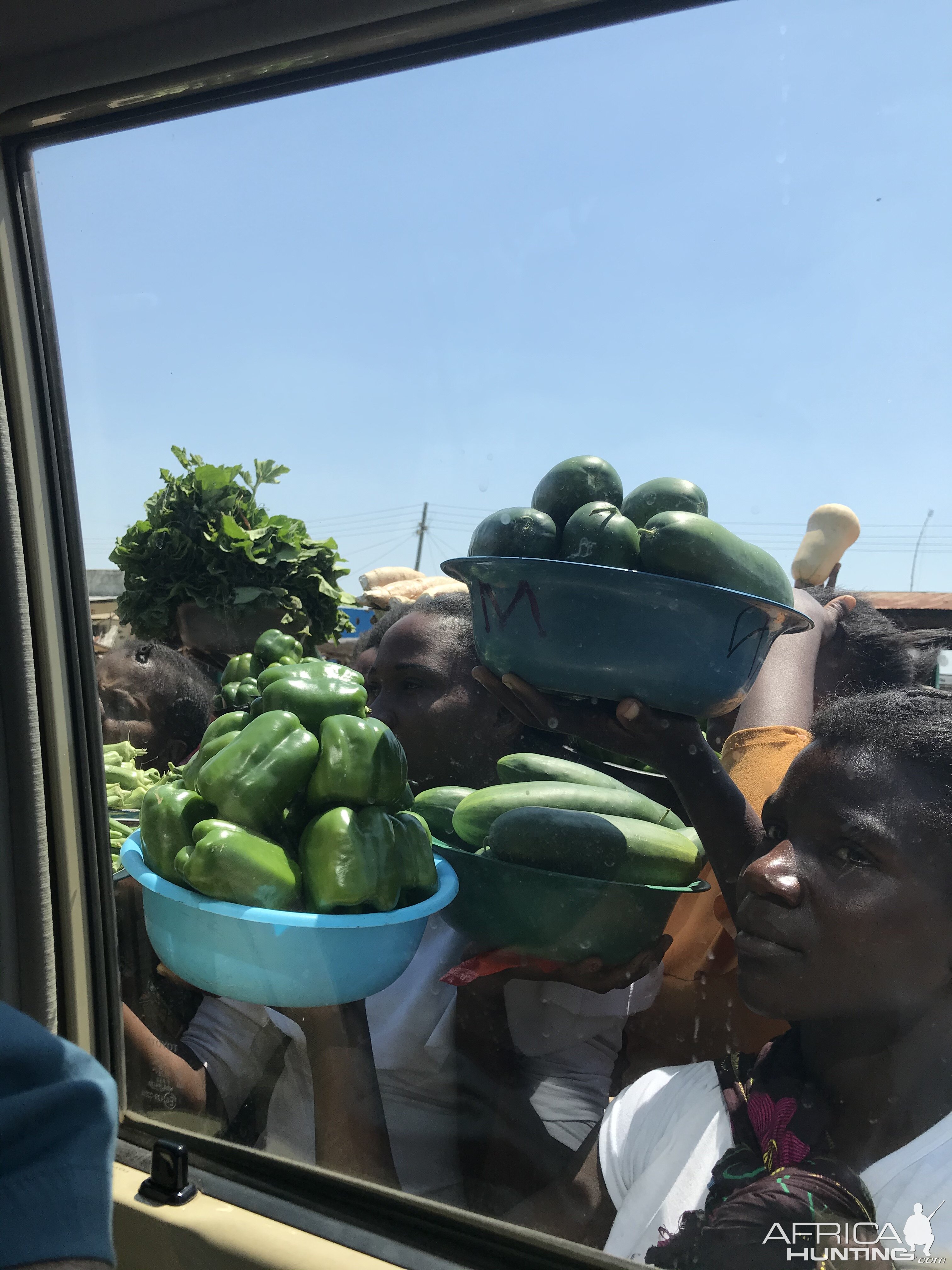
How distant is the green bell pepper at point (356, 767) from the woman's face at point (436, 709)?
62 mm

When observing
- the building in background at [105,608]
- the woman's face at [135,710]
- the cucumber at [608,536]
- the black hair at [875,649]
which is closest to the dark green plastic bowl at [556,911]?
Answer: the black hair at [875,649]

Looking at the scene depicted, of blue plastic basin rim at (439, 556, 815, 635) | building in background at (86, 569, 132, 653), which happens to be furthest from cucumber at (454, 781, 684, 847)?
building in background at (86, 569, 132, 653)

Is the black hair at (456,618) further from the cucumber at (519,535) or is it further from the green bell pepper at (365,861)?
the green bell pepper at (365,861)

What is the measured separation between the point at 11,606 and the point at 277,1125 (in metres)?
1.03

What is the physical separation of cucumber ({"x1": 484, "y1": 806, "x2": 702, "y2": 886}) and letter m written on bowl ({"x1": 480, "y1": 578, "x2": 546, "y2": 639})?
0.98 feet

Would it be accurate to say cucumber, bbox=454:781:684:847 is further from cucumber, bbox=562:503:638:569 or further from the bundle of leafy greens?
the bundle of leafy greens

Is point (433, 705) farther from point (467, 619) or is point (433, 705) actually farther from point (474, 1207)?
point (474, 1207)

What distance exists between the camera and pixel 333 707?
1.61m

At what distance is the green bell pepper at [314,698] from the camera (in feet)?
5.24

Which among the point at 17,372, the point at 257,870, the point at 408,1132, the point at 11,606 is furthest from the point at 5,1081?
the point at 17,372

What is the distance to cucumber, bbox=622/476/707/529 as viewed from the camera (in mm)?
1234

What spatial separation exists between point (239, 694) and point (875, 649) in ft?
3.72

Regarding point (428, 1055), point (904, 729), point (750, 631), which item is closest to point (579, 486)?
point (750, 631)

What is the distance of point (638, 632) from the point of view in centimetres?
127
